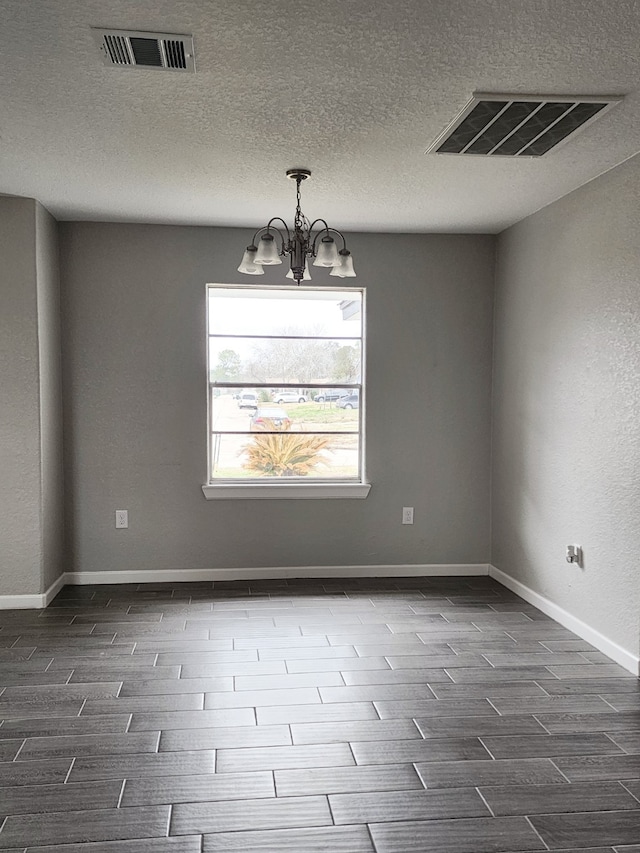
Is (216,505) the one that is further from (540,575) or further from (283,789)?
(283,789)

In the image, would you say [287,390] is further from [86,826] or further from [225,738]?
[86,826]

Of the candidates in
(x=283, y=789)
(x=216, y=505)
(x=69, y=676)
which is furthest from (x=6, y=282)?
(x=283, y=789)

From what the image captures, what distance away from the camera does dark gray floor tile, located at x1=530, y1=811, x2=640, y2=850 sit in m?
2.12

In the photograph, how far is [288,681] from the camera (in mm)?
3256

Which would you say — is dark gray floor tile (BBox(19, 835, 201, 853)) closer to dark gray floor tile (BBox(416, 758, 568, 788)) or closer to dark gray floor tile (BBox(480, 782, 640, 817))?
dark gray floor tile (BBox(416, 758, 568, 788))

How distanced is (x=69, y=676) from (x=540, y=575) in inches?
107

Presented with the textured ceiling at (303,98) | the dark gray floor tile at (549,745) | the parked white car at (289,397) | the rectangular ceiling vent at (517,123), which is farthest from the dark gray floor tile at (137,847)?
the parked white car at (289,397)

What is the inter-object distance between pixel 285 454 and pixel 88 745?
271 centimetres

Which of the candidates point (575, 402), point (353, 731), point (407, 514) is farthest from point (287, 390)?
point (353, 731)

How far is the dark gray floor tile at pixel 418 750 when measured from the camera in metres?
2.58

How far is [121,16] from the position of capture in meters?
2.11

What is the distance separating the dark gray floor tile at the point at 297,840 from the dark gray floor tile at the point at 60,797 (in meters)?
0.41

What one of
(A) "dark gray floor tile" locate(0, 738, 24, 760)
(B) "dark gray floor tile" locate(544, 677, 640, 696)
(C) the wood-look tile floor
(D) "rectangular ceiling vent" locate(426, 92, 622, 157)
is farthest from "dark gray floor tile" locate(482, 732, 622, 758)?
(D) "rectangular ceiling vent" locate(426, 92, 622, 157)

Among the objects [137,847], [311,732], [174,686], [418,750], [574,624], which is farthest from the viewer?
[574,624]
